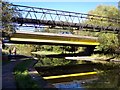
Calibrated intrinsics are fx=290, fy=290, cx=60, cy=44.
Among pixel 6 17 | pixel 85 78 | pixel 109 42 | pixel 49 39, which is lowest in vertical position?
pixel 85 78

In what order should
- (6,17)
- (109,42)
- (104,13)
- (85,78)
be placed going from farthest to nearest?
(104,13), (109,42), (6,17), (85,78)

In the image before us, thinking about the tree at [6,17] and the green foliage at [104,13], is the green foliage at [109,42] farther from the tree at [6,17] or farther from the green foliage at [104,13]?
the tree at [6,17]

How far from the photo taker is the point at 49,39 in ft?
215

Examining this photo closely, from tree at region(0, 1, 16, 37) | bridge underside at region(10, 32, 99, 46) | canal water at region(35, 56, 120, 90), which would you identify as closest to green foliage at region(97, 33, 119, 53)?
bridge underside at region(10, 32, 99, 46)

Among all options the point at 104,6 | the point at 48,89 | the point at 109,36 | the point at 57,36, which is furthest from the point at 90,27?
the point at 48,89

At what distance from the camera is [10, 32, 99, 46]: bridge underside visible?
62.6 metres

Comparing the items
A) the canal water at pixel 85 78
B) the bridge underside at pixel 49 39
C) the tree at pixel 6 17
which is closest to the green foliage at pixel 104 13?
the bridge underside at pixel 49 39

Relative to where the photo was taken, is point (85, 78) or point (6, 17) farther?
point (6, 17)

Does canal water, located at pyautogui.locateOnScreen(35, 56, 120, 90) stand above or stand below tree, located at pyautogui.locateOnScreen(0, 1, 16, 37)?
below

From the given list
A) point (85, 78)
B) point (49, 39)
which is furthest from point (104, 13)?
point (85, 78)

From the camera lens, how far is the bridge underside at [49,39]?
62.6 metres

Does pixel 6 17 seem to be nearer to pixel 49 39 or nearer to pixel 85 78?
pixel 85 78

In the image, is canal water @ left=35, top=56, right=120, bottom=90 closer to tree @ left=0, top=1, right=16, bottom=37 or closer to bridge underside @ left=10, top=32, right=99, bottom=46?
tree @ left=0, top=1, right=16, bottom=37

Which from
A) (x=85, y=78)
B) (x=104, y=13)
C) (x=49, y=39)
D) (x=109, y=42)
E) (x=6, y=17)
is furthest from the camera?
(x=104, y=13)
